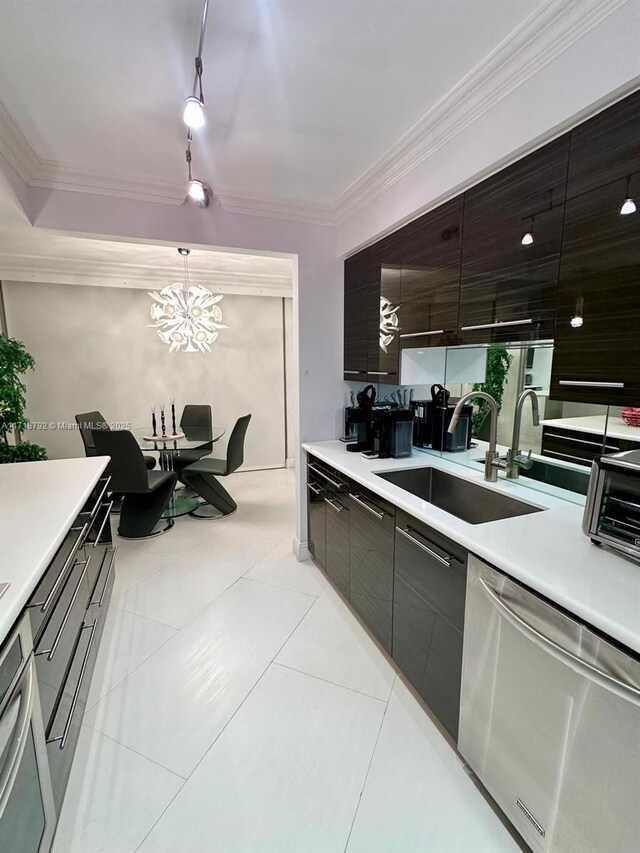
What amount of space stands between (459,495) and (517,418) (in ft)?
1.63

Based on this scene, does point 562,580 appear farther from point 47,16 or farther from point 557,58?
point 47,16

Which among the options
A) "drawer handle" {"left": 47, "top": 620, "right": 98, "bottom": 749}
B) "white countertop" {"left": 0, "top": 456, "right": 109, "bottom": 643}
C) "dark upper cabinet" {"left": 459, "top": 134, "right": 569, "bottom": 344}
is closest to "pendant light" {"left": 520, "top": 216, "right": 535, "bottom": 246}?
"dark upper cabinet" {"left": 459, "top": 134, "right": 569, "bottom": 344}

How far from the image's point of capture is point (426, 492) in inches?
88.3

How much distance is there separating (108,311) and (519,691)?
5160 mm

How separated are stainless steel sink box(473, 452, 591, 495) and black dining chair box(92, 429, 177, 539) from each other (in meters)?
2.88

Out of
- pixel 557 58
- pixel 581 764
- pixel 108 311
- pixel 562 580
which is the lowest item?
pixel 581 764

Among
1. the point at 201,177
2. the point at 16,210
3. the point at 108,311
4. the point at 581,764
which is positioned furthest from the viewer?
the point at 108,311

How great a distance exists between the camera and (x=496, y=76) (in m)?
1.41

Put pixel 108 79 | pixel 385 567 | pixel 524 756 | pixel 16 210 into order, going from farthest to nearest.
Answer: pixel 16 210
pixel 385 567
pixel 108 79
pixel 524 756

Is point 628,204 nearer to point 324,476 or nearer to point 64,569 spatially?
point 324,476

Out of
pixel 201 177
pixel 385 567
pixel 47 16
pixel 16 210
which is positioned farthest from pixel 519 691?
pixel 16 210

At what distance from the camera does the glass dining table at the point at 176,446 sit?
12.5 feet

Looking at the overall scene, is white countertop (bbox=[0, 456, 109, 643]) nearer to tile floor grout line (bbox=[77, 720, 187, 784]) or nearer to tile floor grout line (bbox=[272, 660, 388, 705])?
tile floor grout line (bbox=[77, 720, 187, 784])

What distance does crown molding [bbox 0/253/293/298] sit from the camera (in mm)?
4035
